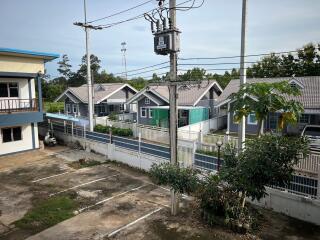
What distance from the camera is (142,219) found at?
899 centimetres

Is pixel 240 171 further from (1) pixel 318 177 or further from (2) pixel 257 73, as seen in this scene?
(2) pixel 257 73

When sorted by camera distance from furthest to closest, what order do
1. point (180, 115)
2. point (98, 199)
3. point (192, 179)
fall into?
point (180, 115), point (98, 199), point (192, 179)

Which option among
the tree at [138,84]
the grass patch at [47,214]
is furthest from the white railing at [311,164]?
the tree at [138,84]

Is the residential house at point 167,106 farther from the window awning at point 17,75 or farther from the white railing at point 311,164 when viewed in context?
the white railing at point 311,164

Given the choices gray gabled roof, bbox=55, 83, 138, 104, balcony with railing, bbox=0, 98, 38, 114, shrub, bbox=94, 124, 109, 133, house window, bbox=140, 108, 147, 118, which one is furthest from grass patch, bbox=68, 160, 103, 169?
gray gabled roof, bbox=55, 83, 138, 104

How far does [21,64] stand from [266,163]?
17185 mm

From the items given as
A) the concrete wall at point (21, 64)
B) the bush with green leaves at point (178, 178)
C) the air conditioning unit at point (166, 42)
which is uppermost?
the concrete wall at point (21, 64)

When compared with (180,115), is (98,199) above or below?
below

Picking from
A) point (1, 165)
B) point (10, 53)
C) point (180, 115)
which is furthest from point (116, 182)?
point (180, 115)

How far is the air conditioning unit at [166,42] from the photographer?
822cm

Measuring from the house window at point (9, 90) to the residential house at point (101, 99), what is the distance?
488 inches

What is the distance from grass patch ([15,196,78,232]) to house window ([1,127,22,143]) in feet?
32.0

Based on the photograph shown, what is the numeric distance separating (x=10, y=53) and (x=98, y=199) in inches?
474

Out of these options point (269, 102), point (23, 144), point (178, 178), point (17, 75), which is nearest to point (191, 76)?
point (178, 178)
